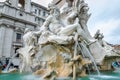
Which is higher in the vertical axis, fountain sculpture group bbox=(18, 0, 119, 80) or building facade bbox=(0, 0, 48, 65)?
building facade bbox=(0, 0, 48, 65)

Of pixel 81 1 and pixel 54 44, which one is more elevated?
pixel 81 1

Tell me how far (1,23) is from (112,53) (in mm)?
19448

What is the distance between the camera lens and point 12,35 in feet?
82.2

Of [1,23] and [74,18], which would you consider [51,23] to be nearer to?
[74,18]

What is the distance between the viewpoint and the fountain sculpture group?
5406mm

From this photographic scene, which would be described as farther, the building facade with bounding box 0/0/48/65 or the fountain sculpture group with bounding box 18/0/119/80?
the building facade with bounding box 0/0/48/65

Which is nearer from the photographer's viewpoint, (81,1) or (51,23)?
(51,23)

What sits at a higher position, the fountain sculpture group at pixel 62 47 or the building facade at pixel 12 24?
the building facade at pixel 12 24

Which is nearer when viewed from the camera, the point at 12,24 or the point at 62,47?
the point at 62,47

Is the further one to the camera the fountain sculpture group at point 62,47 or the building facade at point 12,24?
the building facade at point 12,24

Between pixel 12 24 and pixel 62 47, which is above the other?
pixel 12 24

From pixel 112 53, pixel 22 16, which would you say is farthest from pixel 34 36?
pixel 22 16

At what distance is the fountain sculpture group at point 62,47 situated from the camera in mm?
5406

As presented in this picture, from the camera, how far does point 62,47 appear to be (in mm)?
6094
